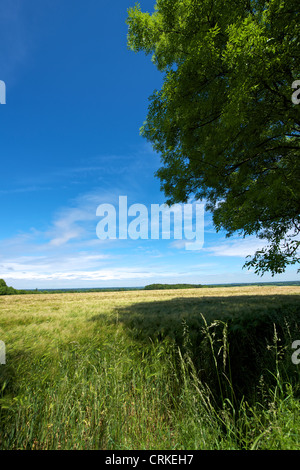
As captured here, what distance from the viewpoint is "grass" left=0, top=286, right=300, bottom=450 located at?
9.07ft

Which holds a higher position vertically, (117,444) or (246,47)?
(246,47)

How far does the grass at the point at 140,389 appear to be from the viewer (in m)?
2.76

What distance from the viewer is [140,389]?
3.75 metres

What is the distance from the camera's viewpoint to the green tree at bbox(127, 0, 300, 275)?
15.8 ft

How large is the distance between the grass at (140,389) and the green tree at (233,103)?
3.27 metres

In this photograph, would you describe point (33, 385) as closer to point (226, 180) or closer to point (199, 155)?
point (199, 155)

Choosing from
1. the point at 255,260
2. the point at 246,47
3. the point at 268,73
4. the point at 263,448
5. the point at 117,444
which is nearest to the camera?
the point at 263,448

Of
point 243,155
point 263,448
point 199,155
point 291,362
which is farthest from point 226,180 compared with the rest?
point 263,448

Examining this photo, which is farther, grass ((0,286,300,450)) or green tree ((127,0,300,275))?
green tree ((127,0,300,275))

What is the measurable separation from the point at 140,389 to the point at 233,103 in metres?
6.50

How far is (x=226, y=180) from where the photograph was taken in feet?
26.0

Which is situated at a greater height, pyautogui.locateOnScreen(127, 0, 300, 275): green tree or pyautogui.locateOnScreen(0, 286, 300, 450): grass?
pyautogui.locateOnScreen(127, 0, 300, 275): green tree

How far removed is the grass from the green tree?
10.7 feet

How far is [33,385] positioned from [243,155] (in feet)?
27.8
